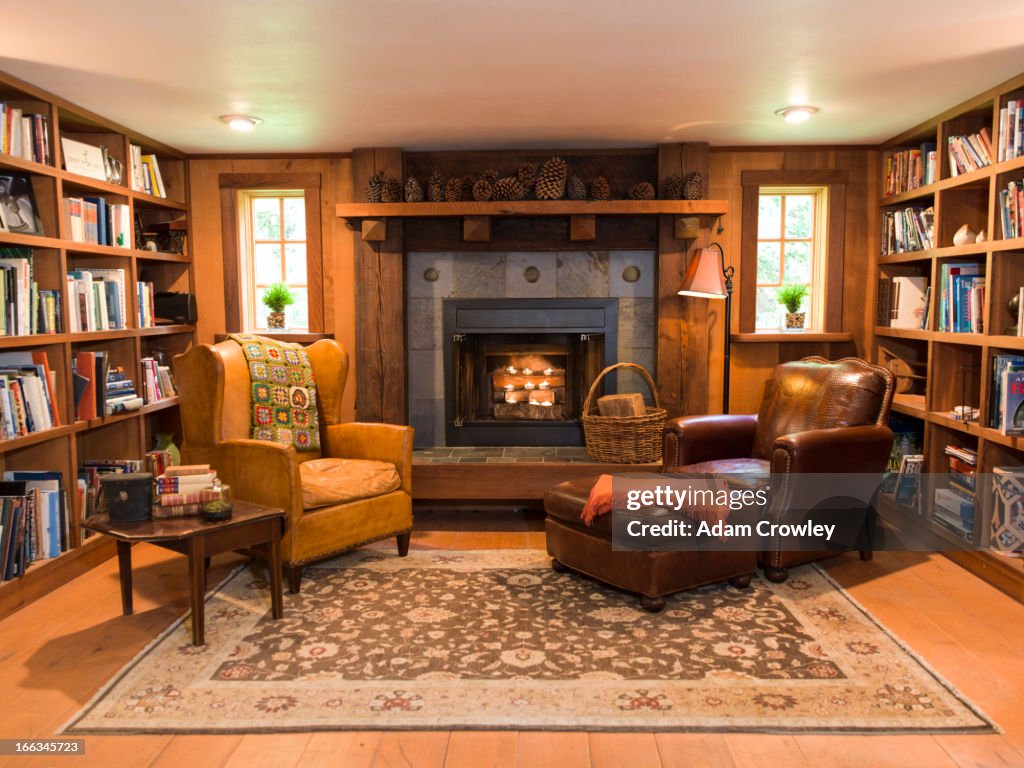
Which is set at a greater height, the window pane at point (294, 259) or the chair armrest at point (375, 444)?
the window pane at point (294, 259)

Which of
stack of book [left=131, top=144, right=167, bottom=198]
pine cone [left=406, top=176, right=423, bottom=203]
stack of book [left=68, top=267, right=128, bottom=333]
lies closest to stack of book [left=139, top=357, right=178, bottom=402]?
stack of book [left=68, top=267, right=128, bottom=333]

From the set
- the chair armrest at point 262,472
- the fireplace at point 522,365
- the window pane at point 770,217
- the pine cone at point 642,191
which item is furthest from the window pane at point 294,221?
the window pane at point 770,217

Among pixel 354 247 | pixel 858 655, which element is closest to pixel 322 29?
pixel 354 247

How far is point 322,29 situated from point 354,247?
2.26 metres

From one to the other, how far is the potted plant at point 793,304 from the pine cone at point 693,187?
84 cm

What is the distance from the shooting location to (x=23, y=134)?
3580 mm

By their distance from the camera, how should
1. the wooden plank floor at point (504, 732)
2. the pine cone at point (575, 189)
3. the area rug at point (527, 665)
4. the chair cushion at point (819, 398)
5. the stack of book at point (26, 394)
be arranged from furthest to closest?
the pine cone at point (575, 189) → the chair cushion at point (819, 398) → the stack of book at point (26, 394) → the area rug at point (527, 665) → the wooden plank floor at point (504, 732)

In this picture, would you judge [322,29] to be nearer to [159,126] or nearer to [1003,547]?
[159,126]

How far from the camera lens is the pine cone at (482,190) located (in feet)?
15.7

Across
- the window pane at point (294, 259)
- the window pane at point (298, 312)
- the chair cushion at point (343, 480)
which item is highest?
the window pane at point (294, 259)

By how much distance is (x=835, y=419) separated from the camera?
3867mm

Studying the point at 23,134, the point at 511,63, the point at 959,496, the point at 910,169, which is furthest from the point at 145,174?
the point at 959,496

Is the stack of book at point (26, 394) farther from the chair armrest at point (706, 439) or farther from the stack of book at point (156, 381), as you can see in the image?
the chair armrest at point (706, 439)

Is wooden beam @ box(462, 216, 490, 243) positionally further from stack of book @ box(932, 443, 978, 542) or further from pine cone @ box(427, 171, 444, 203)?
stack of book @ box(932, 443, 978, 542)
